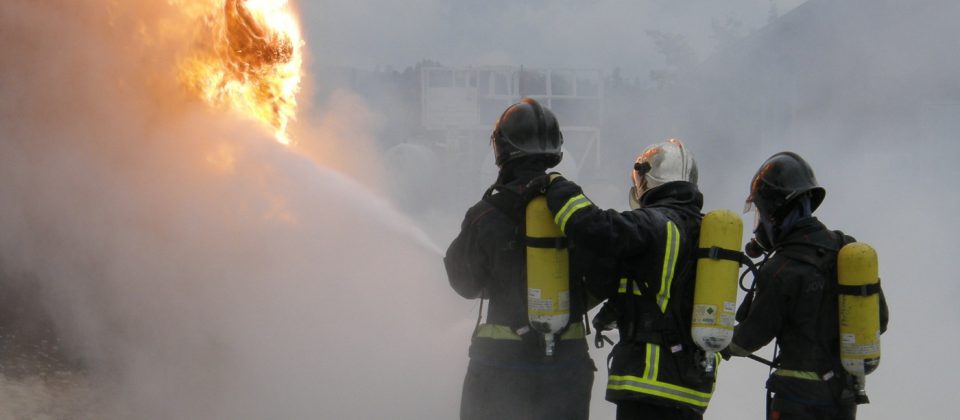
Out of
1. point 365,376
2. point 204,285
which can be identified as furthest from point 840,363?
point 204,285

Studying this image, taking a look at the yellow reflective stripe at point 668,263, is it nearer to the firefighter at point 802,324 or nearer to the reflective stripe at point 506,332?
the reflective stripe at point 506,332

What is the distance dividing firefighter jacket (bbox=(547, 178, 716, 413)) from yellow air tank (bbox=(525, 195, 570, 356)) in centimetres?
9

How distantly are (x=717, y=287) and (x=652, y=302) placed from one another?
23 centimetres

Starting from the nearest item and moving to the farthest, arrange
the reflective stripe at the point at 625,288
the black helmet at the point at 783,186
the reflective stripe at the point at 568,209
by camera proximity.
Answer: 1. the reflective stripe at the point at 568,209
2. the reflective stripe at the point at 625,288
3. the black helmet at the point at 783,186

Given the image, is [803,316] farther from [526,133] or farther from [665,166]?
[526,133]

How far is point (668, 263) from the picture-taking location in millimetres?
2828

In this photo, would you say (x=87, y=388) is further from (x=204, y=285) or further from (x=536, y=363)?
(x=536, y=363)

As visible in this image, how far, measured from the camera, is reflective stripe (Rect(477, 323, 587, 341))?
116 inches

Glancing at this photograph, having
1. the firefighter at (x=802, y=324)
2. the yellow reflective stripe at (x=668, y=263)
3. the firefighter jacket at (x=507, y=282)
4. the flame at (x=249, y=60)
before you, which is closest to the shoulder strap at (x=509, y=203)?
the firefighter jacket at (x=507, y=282)

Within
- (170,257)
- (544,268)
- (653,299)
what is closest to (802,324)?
(653,299)

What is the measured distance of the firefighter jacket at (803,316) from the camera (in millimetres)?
3031

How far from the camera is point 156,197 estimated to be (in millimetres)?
4422

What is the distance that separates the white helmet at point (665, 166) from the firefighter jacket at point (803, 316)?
18.7 inches

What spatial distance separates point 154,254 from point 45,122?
882 mm
